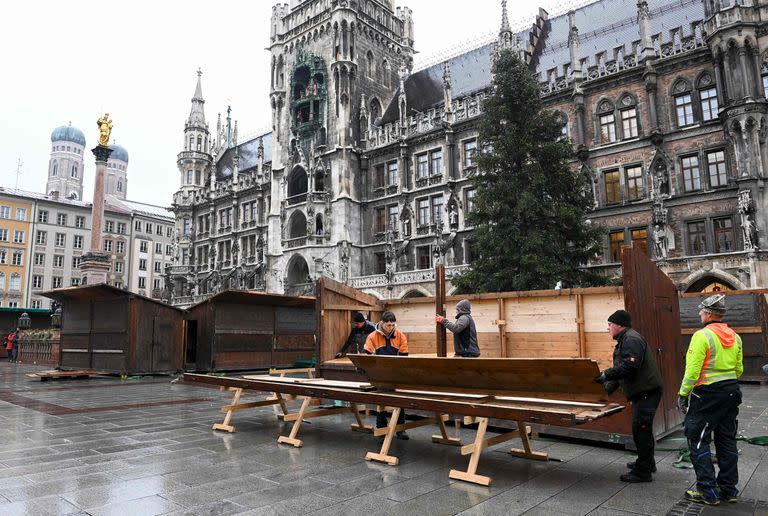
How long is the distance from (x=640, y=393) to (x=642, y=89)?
2766 centimetres

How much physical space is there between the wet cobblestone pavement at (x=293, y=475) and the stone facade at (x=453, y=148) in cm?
1965

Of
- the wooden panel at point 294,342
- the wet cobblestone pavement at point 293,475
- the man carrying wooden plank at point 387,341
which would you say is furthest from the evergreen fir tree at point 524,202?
the man carrying wooden plank at point 387,341

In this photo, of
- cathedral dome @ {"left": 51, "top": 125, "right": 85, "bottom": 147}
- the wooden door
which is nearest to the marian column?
the wooden door

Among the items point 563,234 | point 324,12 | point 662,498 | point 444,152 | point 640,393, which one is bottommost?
point 662,498

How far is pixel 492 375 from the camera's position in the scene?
20.1 feet

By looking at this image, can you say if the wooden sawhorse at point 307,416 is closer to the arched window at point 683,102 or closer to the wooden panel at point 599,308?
the wooden panel at point 599,308

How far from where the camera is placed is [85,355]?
18688 mm

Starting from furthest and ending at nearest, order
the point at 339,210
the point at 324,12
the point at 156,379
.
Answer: the point at 324,12 < the point at 339,210 < the point at 156,379

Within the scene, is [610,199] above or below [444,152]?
below

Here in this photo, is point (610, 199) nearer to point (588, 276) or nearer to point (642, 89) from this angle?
point (642, 89)

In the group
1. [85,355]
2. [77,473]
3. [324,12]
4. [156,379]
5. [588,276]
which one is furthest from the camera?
[324,12]

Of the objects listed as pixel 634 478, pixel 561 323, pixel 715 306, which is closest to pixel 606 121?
pixel 561 323

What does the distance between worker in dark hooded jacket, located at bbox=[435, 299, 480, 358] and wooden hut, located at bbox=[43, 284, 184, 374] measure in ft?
44.0

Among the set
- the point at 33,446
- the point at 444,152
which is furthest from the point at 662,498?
the point at 444,152
